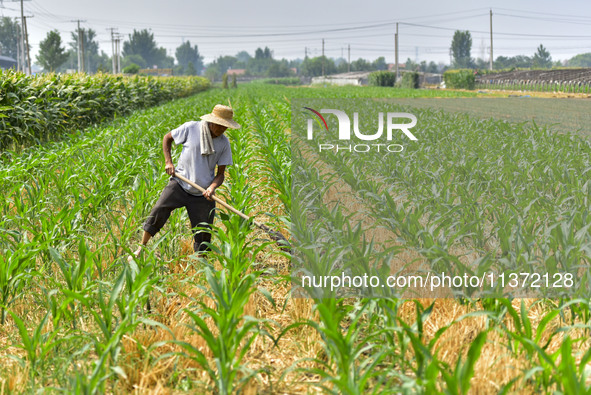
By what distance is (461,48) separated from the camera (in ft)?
455

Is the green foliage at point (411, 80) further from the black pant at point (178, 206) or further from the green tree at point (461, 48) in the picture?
the green tree at point (461, 48)

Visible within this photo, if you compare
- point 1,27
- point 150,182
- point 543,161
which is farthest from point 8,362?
point 1,27

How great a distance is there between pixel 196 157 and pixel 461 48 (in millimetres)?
145691

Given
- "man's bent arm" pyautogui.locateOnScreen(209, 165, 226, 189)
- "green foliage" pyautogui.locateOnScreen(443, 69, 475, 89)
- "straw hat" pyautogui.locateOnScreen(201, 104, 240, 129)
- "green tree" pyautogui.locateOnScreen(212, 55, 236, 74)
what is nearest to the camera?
"straw hat" pyautogui.locateOnScreen(201, 104, 240, 129)

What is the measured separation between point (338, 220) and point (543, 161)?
4088mm

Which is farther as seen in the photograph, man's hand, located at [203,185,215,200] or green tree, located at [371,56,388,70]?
green tree, located at [371,56,388,70]

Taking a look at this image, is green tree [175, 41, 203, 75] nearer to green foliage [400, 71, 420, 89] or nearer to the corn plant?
green foliage [400, 71, 420, 89]

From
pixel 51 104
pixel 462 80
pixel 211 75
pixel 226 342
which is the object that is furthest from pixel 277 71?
pixel 226 342

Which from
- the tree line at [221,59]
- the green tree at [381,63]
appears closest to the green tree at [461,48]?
the tree line at [221,59]

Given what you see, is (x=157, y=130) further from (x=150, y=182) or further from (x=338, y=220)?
(x=338, y=220)

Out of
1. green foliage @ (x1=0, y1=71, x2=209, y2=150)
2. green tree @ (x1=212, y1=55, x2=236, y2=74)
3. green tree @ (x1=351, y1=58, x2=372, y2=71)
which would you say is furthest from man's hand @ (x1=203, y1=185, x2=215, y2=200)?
green tree @ (x1=212, y1=55, x2=236, y2=74)

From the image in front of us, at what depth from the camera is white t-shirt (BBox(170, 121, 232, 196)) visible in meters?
4.59

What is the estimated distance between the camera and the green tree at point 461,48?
452 ft

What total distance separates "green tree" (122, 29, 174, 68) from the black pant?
529ft
